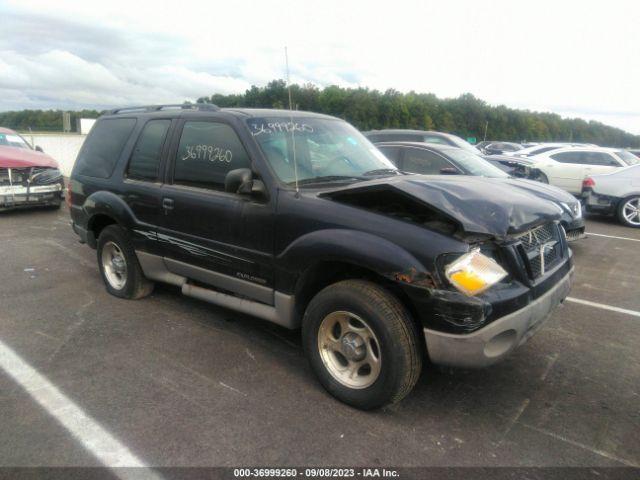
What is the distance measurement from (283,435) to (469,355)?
1164mm

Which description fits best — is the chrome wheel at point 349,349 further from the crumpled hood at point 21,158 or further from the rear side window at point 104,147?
the crumpled hood at point 21,158

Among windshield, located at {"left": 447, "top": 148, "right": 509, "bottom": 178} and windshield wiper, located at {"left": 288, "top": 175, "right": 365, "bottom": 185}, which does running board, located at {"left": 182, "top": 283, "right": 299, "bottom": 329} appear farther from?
windshield, located at {"left": 447, "top": 148, "right": 509, "bottom": 178}

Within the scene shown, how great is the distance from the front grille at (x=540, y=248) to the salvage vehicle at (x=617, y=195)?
829 centimetres

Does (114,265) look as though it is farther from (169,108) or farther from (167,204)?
(169,108)

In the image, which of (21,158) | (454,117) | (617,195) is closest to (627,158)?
(617,195)

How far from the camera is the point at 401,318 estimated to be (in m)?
2.77

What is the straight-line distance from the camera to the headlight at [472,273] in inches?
104

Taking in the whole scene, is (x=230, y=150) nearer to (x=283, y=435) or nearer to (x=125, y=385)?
(x=125, y=385)

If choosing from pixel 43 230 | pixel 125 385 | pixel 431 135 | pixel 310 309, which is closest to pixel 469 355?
pixel 310 309

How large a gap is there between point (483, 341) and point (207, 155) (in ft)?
8.44

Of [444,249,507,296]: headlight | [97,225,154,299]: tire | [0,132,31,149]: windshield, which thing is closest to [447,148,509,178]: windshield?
[444,249,507,296]: headlight

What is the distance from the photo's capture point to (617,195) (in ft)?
33.9

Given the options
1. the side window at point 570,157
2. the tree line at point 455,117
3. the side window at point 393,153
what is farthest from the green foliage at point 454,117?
the side window at point 393,153

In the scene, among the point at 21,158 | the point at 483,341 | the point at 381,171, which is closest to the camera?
the point at 483,341
